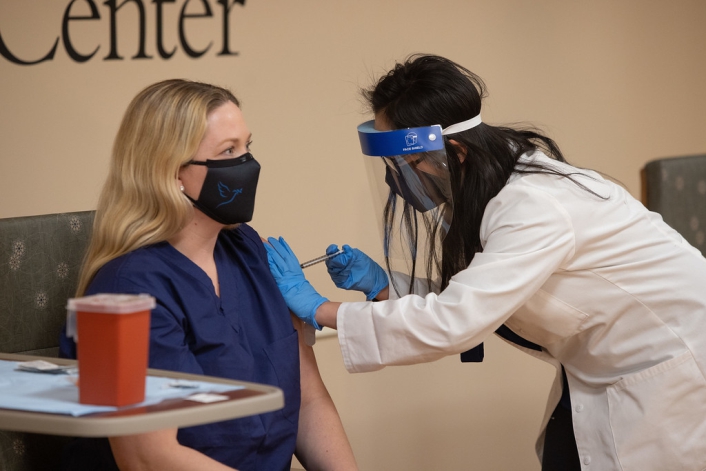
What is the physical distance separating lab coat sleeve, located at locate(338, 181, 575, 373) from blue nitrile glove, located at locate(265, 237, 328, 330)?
0.56ft

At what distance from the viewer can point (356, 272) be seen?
2.01m

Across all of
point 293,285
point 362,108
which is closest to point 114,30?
point 362,108

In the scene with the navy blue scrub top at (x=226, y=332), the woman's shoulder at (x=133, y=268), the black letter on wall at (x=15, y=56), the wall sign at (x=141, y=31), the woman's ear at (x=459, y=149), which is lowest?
the navy blue scrub top at (x=226, y=332)

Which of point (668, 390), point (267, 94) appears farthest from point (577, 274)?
point (267, 94)

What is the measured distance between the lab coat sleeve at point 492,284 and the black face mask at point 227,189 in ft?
1.27

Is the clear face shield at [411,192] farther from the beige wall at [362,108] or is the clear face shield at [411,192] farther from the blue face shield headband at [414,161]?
the beige wall at [362,108]

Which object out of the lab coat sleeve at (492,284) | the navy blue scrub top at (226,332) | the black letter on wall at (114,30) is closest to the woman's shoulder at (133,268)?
the navy blue scrub top at (226,332)

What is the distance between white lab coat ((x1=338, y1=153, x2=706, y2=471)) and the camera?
158 cm

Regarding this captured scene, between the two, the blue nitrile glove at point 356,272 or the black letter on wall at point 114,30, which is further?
the black letter on wall at point 114,30

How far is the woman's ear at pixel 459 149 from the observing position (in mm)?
1661

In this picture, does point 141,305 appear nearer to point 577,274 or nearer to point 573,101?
point 577,274

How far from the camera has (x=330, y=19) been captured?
254 cm

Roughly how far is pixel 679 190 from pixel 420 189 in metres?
1.17

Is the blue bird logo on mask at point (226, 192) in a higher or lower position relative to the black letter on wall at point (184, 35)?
lower
